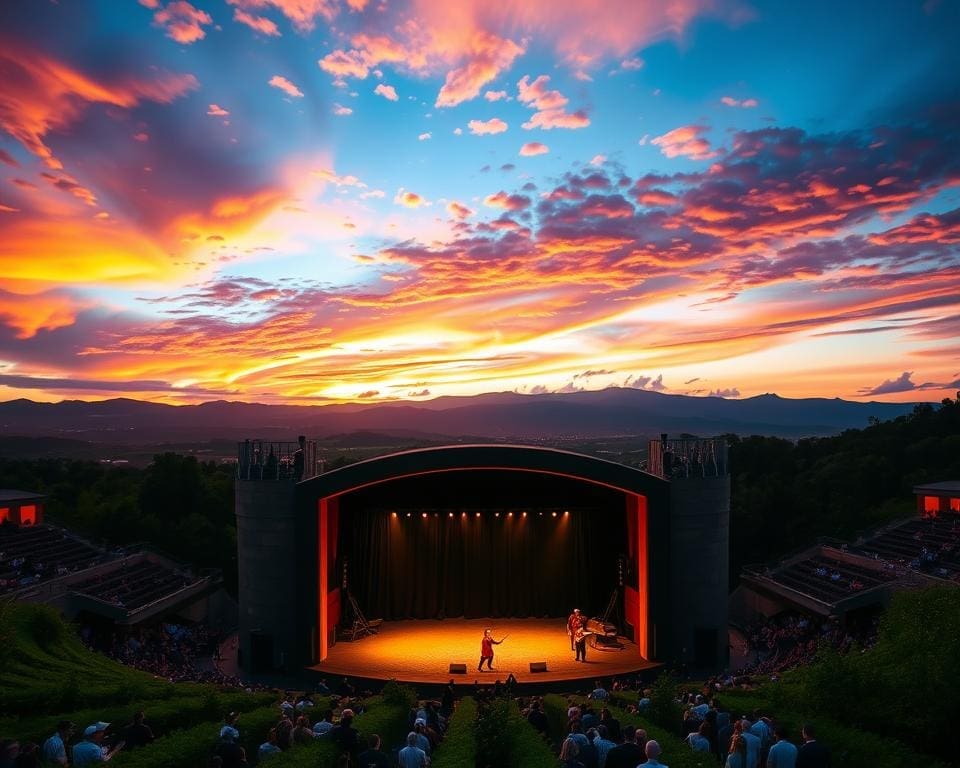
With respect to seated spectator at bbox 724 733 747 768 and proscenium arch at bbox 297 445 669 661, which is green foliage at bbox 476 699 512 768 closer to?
seated spectator at bbox 724 733 747 768

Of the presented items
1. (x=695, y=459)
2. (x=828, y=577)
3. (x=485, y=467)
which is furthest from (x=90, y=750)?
(x=828, y=577)

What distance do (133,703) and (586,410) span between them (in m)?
176

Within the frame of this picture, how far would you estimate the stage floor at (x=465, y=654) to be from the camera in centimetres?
2323

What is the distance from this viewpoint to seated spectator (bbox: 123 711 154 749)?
35.4 feet

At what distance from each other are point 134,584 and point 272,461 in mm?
9820

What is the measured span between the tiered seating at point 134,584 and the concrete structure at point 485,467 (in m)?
5.21

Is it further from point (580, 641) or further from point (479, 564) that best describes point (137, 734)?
point (479, 564)

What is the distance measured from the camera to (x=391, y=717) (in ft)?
44.7

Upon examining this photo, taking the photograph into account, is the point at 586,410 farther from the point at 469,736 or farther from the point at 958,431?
the point at 469,736

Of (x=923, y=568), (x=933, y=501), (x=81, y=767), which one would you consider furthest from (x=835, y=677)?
(x=933, y=501)

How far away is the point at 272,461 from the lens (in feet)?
83.5

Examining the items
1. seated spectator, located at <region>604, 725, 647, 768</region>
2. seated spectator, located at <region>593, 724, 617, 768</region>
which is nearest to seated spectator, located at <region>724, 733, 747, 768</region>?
seated spectator, located at <region>604, 725, 647, 768</region>

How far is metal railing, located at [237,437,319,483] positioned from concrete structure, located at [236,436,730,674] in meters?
0.03

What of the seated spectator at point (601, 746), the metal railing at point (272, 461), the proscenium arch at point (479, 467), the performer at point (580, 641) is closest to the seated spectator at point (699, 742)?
the seated spectator at point (601, 746)
